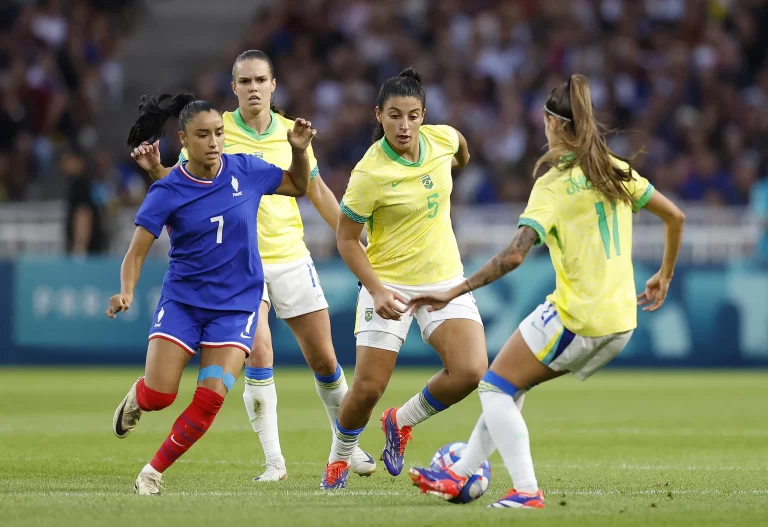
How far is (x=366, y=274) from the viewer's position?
748 centimetres

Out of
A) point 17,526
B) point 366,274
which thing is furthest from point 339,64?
point 17,526

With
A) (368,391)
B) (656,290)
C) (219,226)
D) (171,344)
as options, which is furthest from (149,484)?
(656,290)

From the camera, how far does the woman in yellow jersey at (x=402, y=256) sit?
7.62 metres

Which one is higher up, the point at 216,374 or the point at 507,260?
the point at 507,260

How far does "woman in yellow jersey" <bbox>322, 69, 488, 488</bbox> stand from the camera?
762 cm

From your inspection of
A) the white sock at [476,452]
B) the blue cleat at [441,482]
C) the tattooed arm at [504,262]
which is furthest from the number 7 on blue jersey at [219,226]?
the white sock at [476,452]

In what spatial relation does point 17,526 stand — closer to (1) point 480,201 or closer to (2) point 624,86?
(1) point 480,201

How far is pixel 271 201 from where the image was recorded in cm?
882

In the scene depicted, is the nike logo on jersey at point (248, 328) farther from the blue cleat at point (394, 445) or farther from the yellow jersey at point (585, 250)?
the yellow jersey at point (585, 250)

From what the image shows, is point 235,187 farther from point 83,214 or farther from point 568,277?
point 83,214

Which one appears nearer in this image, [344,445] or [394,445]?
[344,445]

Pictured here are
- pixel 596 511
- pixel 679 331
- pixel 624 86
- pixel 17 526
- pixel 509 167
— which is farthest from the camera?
pixel 624 86

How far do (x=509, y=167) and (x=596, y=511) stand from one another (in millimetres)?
15101

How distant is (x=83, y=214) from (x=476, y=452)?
1259 cm
